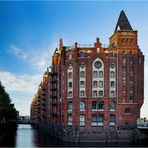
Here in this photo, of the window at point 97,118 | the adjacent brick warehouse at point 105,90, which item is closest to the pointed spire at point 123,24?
the adjacent brick warehouse at point 105,90

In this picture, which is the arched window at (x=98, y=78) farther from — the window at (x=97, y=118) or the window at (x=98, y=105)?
the window at (x=97, y=118)

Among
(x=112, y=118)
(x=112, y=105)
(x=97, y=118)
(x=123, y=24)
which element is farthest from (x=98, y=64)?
(x=112, y=118)

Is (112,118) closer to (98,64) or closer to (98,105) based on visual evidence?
(98,105)

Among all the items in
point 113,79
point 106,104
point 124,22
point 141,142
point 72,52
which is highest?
point 124,22

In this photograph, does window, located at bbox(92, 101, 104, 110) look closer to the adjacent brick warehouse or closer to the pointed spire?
the adjacent brick warehouse

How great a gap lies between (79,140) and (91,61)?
20454 millimetres

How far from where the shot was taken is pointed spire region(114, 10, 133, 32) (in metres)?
99.6

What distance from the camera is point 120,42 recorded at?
322 ft

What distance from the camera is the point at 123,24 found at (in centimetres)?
10025

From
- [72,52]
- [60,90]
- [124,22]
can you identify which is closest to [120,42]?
[124,22]

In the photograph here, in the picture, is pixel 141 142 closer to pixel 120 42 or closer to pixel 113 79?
pixel 113 79

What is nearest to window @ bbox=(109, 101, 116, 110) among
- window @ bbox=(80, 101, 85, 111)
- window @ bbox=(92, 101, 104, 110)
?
window @ bbox=(92, 101, 104, 110)

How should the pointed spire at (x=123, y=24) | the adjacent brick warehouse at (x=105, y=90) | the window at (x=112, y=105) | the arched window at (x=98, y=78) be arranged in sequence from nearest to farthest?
the adjacent brick warehouse at (x=105, y=90) < the window at (x=112, y=105) < the arched window at (x=98, y=78) < the pointed spire at (x=123, y=24)

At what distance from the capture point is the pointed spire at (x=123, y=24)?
99562mm
